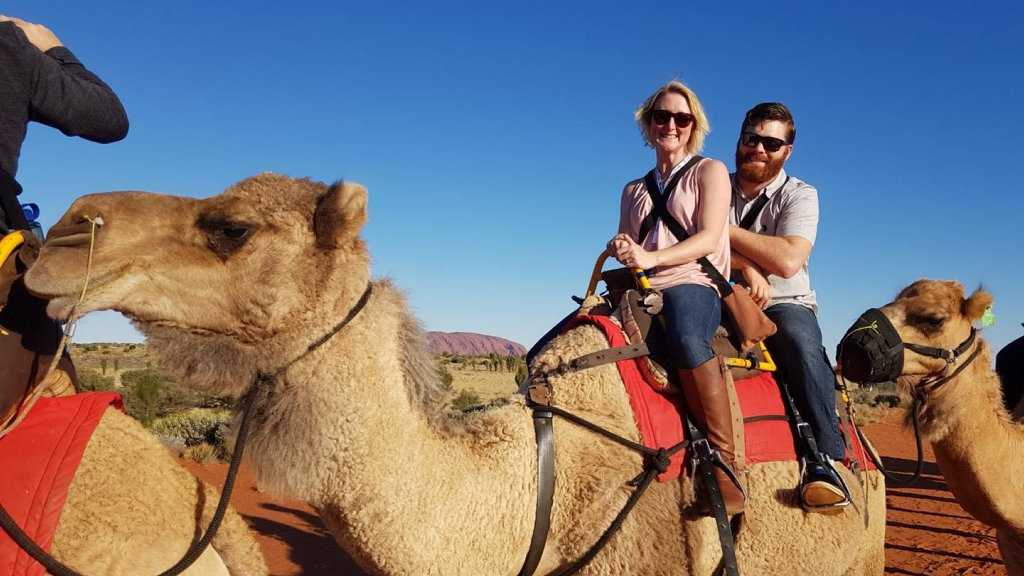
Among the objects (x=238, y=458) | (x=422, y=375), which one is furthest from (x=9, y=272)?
(x=422, y=375)

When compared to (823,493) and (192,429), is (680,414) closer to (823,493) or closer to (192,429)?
(823,493)

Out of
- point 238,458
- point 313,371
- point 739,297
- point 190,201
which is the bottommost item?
point 238,458

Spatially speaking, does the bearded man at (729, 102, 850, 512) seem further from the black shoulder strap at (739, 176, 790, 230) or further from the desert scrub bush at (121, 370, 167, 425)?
the desert scrub bush at (121, 370, 167, 425)

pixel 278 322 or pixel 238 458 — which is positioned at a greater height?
pixel 278 322

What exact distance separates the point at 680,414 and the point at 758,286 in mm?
1202

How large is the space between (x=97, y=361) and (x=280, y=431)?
44.0m

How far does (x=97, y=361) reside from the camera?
39.5 meters

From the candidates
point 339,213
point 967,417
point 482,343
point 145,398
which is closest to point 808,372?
point 967,417

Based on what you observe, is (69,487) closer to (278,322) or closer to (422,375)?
(278,322)

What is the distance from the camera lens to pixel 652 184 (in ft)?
12.6

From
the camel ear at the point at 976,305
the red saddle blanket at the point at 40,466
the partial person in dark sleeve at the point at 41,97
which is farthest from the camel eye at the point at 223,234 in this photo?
the camel ear at the point at 976,305

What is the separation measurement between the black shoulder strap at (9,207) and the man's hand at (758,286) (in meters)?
3.68

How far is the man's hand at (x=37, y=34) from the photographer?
105 inches

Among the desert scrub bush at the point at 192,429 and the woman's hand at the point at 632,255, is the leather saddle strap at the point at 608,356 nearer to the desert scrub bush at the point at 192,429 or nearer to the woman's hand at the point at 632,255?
the woman's hand at the point at 632,255
